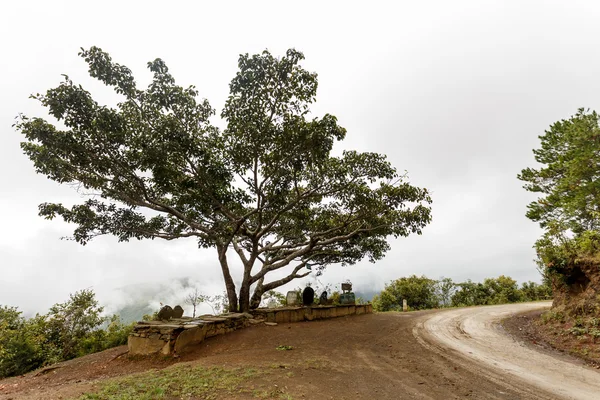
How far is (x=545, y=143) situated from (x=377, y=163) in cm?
1883

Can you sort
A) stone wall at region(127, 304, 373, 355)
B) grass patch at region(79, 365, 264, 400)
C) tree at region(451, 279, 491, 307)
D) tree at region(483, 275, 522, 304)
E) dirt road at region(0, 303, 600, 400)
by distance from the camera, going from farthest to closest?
tree at region(451, 279, 491, 307) → tree at region(483, 275, 522, 304) → stone wall at region(127, 304, 373, 355) → dirt road at region(0, 303, 600, 400) → grass patch at region(79, 365, 264, 400)

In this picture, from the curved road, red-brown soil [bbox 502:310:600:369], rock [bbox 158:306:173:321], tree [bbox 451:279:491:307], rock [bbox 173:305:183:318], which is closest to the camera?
the curved road

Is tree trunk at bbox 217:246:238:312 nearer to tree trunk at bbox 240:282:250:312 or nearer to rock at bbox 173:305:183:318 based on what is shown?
tree trunk at bbox 240:282:250:312

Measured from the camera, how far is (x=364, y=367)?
20.6 feet

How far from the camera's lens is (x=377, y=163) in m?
12.0

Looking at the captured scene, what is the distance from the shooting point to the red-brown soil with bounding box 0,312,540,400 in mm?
4891

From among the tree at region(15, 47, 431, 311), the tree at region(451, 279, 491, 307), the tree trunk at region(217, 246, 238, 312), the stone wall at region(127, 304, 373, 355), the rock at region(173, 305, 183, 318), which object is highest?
the tree at region(15, 47, 431, 311)

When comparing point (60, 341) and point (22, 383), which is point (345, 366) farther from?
point (60, 341)

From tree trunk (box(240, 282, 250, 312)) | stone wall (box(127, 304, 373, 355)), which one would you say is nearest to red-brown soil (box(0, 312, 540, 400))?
stone wall (box(127, 304, 373, 355))

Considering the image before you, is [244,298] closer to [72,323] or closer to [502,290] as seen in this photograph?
[72,323]

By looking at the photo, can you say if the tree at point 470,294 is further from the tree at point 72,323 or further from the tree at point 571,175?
the tree at point 72,323

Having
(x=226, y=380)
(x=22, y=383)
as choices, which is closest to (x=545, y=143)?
(x=226, y=380)

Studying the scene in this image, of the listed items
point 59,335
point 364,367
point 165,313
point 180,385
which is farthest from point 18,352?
point 364,367

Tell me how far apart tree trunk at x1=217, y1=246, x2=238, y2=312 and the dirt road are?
2.03 metres
